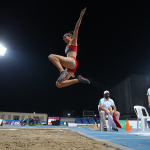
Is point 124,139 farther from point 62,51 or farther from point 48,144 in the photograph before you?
point 62,51

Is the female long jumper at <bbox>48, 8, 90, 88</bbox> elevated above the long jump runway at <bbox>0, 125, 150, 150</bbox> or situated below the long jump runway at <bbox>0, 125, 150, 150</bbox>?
above

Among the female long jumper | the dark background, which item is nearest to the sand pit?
the female long jumper

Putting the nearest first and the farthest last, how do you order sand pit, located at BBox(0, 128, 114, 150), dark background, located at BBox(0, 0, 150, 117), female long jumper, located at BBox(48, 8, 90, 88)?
sand pit, located at BBox(0, 128, 114, 150) → female long jumper, located at BBox(48, 8, 90, 88) → dark background, located at BBox(0, 0, 150, 117)

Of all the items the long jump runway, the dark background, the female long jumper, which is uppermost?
the dark background

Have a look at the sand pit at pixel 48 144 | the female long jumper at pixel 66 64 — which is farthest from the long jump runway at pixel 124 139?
the female long jumper at pixel 66 64

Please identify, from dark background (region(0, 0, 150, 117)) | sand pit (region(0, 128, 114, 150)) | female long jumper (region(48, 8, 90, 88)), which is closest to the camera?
sand pit (region(0, 128, 114, 150))

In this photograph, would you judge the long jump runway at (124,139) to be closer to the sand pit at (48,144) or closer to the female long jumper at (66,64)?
the sand pit at (48,144)

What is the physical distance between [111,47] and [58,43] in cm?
772

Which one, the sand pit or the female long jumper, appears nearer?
the sand pit

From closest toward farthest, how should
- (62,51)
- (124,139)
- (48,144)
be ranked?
(48,144)
(124,139)
(62,51)

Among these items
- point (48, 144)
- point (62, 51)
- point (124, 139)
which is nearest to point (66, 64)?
point (48, 144)

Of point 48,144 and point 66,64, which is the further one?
point 66,64

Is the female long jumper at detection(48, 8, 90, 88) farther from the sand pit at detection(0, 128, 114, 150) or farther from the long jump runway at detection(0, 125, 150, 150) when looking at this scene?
the long jump runway at detection(0, 125, 150, 150)

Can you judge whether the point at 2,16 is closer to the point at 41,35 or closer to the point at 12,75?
the point at 41,35
